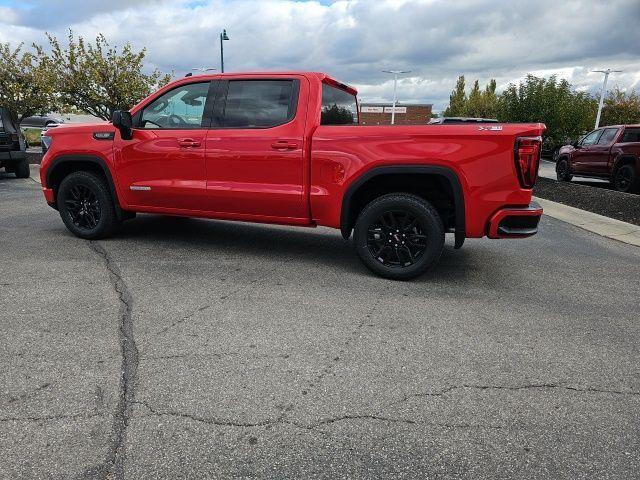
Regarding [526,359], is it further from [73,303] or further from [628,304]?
[73,303]

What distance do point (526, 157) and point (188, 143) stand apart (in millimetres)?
3253

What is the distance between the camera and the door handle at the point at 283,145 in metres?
4.75

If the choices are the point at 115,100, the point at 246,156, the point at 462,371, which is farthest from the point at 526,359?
the point at 115,100

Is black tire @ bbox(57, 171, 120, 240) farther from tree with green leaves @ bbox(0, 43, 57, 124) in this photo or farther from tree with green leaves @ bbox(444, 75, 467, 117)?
tree with green leaves @ bbox(444, 75, 467, 117)

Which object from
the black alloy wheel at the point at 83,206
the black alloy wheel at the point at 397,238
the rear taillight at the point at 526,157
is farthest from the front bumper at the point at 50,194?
the rear taillight at the point at 526,157

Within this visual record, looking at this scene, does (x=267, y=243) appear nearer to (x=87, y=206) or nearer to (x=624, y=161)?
(x=87, y=206)

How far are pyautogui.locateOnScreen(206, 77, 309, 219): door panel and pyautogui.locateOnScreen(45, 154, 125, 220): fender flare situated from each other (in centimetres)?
127

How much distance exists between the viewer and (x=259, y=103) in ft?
16.5

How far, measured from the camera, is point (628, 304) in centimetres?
429

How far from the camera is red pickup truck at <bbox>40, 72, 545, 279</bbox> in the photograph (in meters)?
4.28

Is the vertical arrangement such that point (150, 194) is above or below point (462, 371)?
above

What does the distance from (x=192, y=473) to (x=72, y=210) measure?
4823 mm

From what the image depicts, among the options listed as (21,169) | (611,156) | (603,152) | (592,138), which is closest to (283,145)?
(21,169)

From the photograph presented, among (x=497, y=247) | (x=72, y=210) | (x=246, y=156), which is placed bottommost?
(x=497, y=247)
